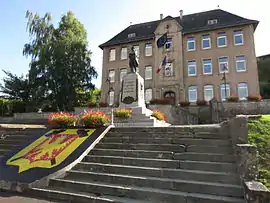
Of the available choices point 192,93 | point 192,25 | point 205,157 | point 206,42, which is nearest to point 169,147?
point 205,157

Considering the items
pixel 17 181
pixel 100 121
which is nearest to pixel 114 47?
pixel 100 121

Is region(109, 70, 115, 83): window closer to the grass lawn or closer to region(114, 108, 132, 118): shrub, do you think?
region(114, 108, 132, 118): shrub

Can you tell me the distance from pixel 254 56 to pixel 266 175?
2266cm

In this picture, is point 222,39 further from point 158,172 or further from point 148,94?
point 158,172

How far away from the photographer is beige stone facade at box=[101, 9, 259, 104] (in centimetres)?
2316

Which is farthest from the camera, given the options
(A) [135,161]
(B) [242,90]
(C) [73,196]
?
(B) [242,90]

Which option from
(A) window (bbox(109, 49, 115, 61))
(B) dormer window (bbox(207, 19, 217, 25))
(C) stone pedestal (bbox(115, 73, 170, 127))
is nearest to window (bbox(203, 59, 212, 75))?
(B) dormer window (bbox(207, 19, 217, 25))

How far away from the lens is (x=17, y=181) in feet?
17.0

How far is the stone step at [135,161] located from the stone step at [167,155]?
11.0 inches

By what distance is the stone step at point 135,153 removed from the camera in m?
5.67

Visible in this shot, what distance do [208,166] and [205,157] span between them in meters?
0.39

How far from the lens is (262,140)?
504 centimetres

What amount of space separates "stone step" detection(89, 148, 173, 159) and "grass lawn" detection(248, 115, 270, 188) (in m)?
2.10

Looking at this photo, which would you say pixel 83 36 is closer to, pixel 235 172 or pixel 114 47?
pixel 114 47
